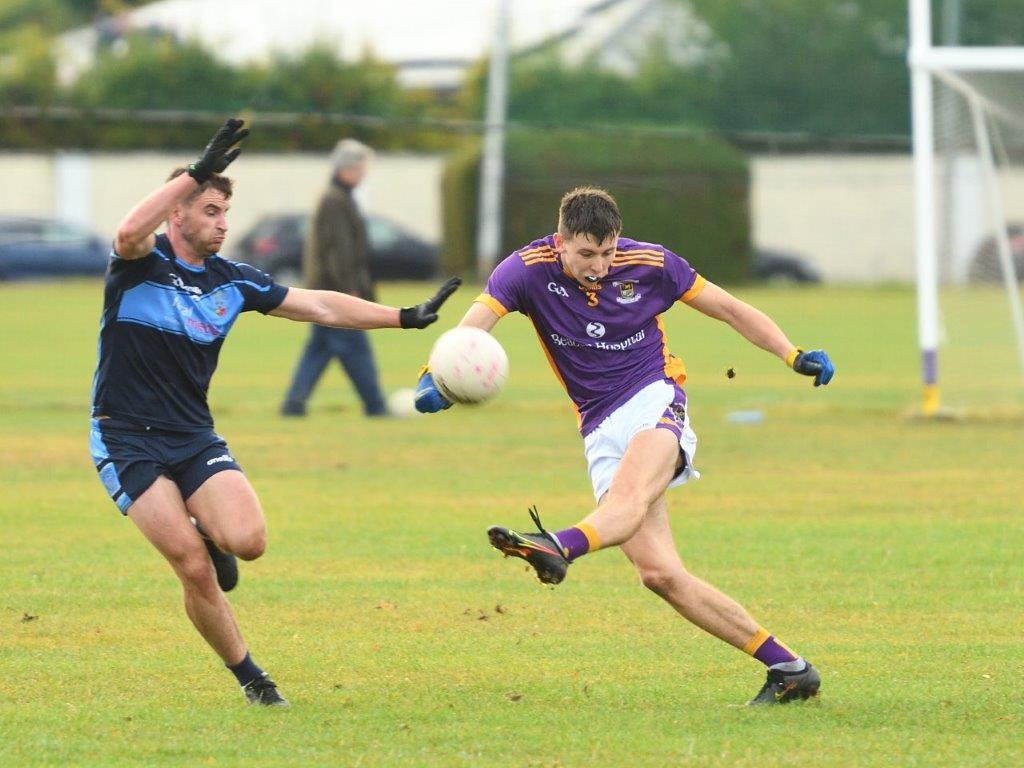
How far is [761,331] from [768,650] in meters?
1.21

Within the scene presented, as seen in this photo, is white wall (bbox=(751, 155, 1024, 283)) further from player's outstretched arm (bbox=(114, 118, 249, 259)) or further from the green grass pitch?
player's outstretched arm (bbox=(114, 118, 249, 259))

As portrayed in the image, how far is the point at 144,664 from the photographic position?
7293mm

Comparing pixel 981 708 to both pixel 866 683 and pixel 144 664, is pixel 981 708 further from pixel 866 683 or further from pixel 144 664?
pixel 144 664

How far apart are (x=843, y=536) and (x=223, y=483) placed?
4.93 meters

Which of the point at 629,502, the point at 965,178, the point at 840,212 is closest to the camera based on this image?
the point at 629,502

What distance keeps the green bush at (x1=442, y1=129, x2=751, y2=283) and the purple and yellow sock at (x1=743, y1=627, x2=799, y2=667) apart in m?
24.5

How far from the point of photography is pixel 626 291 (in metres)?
6.84

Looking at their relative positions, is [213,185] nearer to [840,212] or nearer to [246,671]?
[246,671]

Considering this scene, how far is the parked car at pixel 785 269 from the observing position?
38.5 m

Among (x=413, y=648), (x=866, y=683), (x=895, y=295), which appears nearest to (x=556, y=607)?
(x=413, y=648)

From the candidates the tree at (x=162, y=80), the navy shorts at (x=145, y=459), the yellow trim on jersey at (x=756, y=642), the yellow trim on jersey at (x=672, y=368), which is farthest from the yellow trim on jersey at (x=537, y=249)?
the tree at (x=162, y=80)

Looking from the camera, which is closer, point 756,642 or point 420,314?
point 756,642

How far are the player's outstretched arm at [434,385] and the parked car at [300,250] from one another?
2974 cm

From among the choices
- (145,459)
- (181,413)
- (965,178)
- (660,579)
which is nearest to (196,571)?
(145,459)
